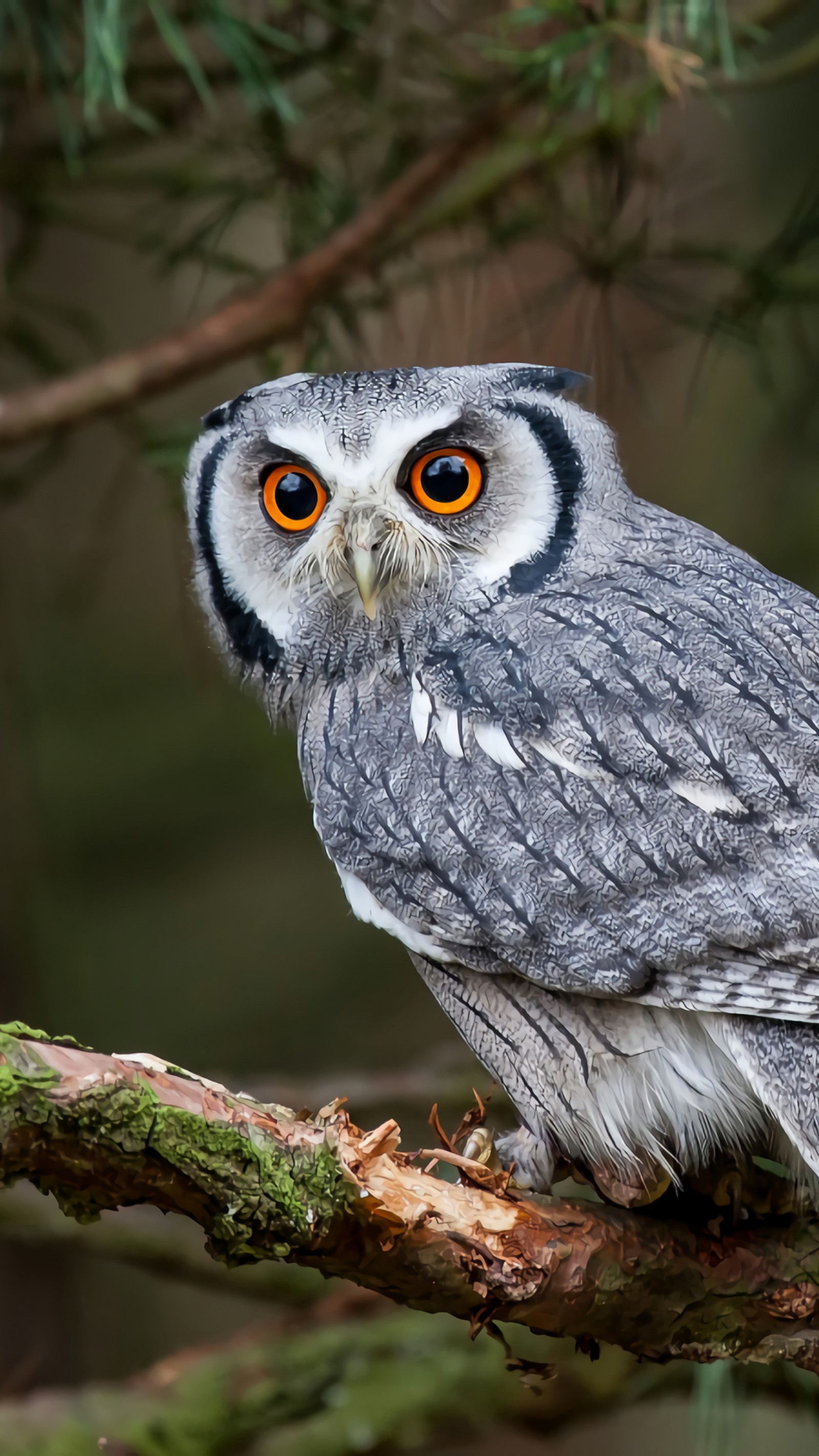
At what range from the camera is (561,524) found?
4.82 ft

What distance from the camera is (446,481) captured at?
1.42 m

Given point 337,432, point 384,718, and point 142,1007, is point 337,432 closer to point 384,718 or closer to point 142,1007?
point 384,718

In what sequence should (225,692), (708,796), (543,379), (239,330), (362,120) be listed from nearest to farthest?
(708,796)
(543,379)
(239,330)
(362,120)
(225,692)

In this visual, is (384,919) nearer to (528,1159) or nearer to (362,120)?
(528,1159)

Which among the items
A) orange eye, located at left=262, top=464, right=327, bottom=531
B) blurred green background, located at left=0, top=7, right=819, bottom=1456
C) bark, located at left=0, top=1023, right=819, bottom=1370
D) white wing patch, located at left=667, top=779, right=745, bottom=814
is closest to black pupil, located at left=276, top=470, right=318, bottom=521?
orange eye, located at left=262, top=464, right=327, bottom=531

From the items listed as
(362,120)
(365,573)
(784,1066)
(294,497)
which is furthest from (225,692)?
(784,1066)

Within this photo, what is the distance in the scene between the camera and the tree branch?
83.0 inches

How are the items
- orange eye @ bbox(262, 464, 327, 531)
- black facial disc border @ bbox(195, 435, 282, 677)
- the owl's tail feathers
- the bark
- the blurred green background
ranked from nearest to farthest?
the bark → the owl's tail feathers → orange eye @ bbox(262, 464, 327, 531) → black facial disc border @ bbox(195, 435, 282, 677) → the blurred green background

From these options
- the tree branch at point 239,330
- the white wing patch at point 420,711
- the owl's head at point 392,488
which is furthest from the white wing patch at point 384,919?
the tree branch at point 239,330

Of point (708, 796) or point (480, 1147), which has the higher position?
point (708, 796)

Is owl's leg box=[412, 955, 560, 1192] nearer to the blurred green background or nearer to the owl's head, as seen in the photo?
the owl's head

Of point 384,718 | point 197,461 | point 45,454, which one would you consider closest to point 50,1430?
point 384,718

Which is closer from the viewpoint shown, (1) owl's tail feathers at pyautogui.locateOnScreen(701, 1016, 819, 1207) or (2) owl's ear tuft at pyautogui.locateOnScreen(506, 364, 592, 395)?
(1) owl's tail feathers at pyautogui.locateOnScreen(701, 1016, 819, 1207)

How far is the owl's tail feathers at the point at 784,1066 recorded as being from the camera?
120cm
